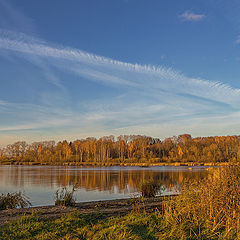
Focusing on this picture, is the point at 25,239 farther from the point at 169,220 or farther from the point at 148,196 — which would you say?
the point at 148,196

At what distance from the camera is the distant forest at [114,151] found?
272 ft

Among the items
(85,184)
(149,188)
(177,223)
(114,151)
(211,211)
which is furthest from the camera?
(114,151)

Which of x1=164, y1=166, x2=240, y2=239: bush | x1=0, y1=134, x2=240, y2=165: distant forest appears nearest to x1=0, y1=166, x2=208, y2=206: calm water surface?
x1=164, y1=166, x2=240, y2=239: bush

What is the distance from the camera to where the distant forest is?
82812mm

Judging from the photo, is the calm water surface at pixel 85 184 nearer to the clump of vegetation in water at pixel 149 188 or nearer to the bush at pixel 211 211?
the clump of vegetation in water at pixel 149 188

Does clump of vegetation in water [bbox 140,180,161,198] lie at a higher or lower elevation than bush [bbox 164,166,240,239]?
lower

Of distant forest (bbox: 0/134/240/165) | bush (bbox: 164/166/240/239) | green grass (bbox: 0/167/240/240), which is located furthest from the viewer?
distant forest (bbox: 0/134/240/165)

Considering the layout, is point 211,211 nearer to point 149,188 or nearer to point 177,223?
point 177,223

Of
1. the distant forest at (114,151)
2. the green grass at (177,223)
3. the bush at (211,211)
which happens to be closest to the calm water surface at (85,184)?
the bush at (211,211)

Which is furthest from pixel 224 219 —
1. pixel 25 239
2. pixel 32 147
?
pixel 32 147

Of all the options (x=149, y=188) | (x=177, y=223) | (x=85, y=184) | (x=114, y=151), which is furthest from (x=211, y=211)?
(x=114, y=151)

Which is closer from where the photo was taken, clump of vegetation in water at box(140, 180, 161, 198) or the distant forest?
clump of vegetation in water at box(140, 180, 161, 198)

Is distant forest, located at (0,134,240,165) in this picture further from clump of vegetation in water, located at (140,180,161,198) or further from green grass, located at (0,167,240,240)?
green grass, located at (0,167,240,240)

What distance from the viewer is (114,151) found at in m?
97.9
